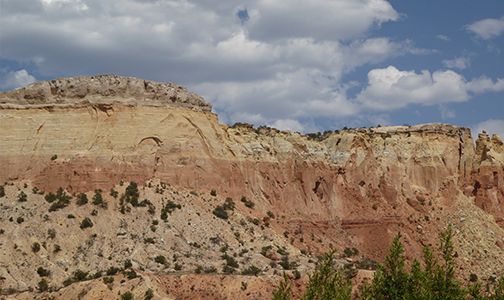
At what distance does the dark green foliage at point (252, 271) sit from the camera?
41500mm

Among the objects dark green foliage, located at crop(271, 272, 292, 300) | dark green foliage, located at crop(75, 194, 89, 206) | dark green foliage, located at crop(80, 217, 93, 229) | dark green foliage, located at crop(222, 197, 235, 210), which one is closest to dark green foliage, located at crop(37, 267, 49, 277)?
dark green foliage, located at crop(80, 217, 93, 229)

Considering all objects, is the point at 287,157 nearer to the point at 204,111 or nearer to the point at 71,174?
the point at 204,111

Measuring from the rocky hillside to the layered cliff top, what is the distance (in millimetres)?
102

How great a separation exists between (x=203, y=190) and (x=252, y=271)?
39.9 feet

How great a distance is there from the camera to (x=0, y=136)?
164 ft

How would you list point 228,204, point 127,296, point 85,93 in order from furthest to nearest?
point 228,204 → point 85,93 → point 127,296

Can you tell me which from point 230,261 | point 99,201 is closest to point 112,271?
point 99,201

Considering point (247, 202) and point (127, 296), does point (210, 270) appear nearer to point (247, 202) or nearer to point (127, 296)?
point (127, 296)

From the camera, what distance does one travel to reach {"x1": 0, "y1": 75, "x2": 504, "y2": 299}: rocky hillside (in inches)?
1651

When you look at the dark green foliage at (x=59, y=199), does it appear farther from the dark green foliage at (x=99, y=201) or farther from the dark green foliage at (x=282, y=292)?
the dark green foliage at (x=282, y=292)

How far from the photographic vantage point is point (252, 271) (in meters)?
42.2

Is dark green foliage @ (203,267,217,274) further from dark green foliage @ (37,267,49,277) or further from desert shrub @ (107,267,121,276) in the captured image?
dark green foliage @ (37,267,49,277)

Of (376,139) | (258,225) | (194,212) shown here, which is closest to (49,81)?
(194,212)

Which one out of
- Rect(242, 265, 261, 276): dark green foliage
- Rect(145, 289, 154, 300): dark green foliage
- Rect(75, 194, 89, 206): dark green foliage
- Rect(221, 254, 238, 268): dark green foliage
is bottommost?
Rect(145, 289, 154, 300): dark green foliage
